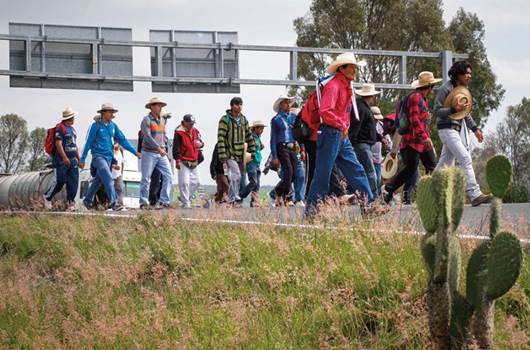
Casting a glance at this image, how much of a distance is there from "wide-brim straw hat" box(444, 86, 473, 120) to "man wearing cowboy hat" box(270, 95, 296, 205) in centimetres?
567

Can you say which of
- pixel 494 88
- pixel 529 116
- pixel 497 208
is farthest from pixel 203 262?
pixel 529 116

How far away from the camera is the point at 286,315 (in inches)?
305

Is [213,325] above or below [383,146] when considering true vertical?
below

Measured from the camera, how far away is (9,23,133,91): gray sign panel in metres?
34.1

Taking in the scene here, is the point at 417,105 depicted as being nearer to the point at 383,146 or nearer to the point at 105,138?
the point at 383,146

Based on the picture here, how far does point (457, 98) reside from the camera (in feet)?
45.8

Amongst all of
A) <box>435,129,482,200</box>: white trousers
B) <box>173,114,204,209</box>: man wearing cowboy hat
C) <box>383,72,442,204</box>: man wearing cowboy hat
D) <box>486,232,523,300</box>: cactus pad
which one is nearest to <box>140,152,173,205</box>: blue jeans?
<box>173,114,204,209</box>: man wearing cowboy hat

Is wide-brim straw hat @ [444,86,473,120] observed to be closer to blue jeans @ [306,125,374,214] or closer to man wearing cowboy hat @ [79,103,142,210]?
blue jeans @ [306,125,374,214]

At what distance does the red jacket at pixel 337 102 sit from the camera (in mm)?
12008

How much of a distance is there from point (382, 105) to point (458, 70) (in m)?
31.3

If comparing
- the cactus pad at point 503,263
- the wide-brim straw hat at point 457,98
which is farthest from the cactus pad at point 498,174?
the wide-brim straw hat at point 457,98

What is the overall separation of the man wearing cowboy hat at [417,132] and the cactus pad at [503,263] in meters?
9.31

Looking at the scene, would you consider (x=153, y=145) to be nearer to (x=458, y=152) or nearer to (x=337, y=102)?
(x=458, y=152)

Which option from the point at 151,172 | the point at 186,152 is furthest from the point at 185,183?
the point at 151,172
